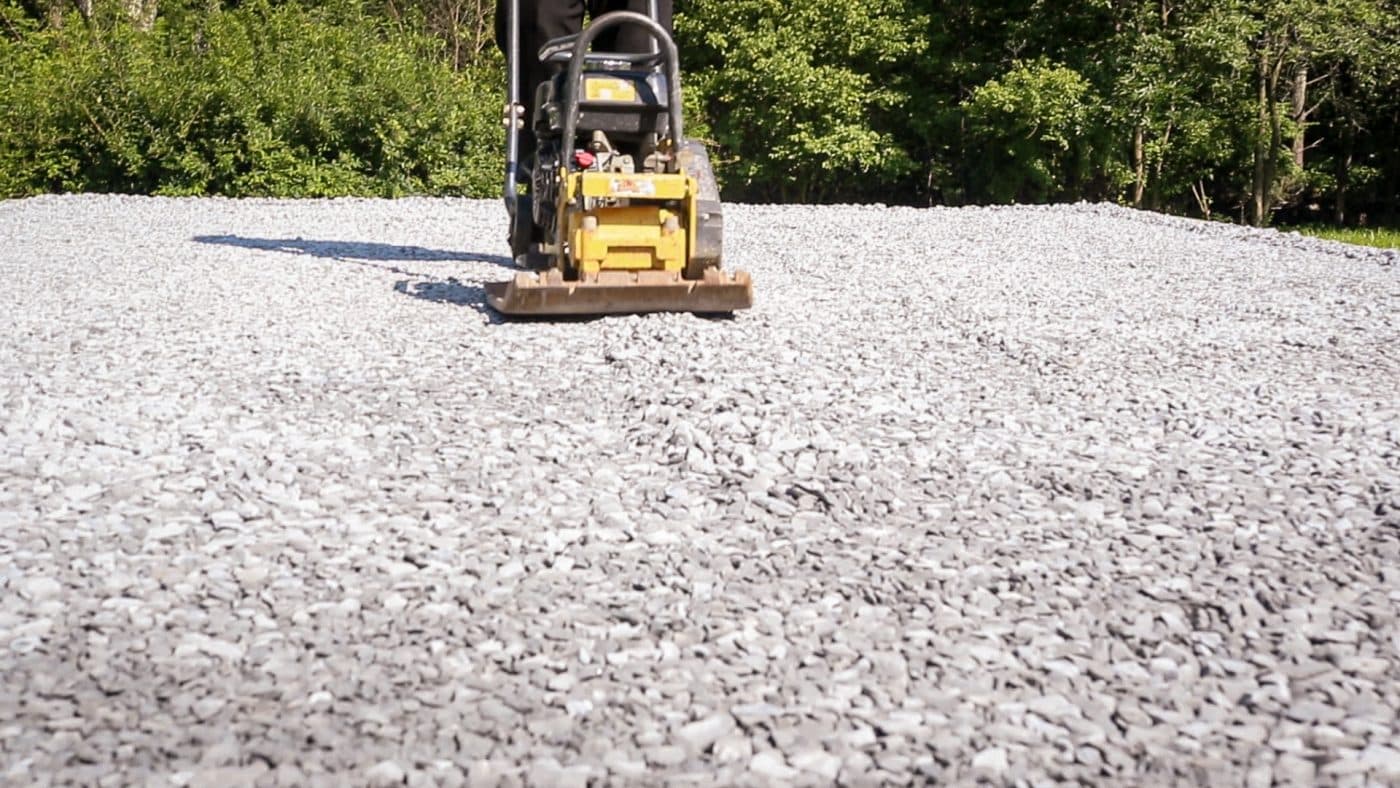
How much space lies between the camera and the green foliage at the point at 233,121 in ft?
48.9

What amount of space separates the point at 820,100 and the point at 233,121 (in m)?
8.96

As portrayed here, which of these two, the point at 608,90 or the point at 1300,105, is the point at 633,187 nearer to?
the point at 608,90

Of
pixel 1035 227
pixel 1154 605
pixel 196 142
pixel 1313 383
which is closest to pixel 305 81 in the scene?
pixel 196 142

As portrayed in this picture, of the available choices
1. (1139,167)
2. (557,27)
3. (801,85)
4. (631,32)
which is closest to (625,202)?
(631,32)

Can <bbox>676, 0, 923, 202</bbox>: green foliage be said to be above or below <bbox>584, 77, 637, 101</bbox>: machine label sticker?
above

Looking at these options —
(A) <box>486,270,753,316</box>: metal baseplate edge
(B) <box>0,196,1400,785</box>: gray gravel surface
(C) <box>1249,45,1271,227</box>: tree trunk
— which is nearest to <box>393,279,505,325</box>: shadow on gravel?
(B) <box>0,196,1400,785</box>: gray gravel surface

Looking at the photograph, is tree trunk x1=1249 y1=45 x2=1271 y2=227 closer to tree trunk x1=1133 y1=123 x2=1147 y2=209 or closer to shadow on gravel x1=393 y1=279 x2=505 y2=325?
tree trunk x1=1133 y1=123 x2=1147 y2=209

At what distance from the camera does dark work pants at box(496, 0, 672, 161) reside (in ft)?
22.9

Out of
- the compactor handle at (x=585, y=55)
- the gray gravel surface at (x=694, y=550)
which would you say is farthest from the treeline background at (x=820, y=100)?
the compactor handle at (x=585, y=55)

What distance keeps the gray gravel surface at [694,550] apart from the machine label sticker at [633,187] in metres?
0.59

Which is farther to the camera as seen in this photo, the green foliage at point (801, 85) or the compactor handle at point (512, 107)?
the green foliage at point (801, 85)

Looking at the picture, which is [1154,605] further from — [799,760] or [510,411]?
[510,411]

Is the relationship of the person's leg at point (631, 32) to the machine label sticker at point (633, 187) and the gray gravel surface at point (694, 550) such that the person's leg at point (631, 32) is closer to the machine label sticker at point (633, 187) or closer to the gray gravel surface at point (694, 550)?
the machine label sticker at point (633, 187)

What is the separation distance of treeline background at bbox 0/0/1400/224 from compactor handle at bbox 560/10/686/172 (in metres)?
9.94
